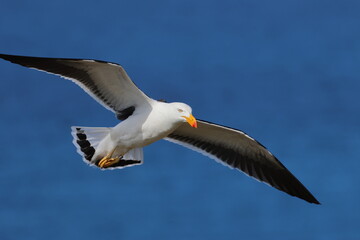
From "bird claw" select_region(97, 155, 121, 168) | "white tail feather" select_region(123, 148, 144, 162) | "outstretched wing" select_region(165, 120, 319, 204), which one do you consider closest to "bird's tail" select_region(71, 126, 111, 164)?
"bird claw" select_region(97, 155, 121, 168)

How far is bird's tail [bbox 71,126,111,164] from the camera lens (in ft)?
35.2

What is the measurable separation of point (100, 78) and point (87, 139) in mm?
1031

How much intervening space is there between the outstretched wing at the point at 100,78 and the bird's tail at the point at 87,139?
41cm

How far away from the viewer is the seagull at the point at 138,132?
10055 millimetres

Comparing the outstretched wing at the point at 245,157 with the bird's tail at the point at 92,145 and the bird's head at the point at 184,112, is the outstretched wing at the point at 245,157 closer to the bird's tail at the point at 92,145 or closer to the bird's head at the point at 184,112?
the bird's tail at the point at 92,145

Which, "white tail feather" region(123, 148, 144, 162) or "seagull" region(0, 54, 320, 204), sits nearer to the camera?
"seagull" region(0, 54, 320, 204)

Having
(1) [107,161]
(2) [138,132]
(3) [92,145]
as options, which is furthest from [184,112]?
(3) [92,145]

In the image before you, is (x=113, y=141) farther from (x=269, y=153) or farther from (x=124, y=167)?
(x=269, y=153)

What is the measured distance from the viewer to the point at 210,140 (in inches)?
455

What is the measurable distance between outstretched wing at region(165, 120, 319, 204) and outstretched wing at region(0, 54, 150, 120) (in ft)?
4.20

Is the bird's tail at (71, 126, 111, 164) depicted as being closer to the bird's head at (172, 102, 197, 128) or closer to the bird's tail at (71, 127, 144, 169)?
the bird's tail at (71, 127, 144, 169)

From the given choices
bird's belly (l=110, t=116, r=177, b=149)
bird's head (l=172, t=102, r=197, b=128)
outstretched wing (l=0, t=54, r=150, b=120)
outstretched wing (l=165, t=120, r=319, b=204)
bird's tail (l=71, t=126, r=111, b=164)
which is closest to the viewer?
bird's head (l=172, t=102, r=197, b=128)

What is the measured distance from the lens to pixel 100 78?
10430mm

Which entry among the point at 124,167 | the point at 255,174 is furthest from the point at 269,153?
the point at 124,167
